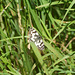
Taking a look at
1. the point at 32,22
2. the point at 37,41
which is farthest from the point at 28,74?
the point at 32,22

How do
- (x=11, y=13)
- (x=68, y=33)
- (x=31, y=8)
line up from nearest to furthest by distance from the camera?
(x=31, y=8), (x=11, y=13), (x=68, y=33)

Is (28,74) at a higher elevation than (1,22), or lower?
lower

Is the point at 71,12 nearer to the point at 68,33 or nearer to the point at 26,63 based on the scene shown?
the point at 68,33

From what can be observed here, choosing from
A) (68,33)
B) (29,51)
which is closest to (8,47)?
Result: (29,51)

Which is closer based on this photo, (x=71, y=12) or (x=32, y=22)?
(x=32, y=22)

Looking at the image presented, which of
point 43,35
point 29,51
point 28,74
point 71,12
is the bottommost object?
point 28,74

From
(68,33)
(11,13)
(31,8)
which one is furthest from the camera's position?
(68,33)

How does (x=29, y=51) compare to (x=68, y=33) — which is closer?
(x=29, y=51)

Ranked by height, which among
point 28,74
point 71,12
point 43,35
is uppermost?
point 71,12

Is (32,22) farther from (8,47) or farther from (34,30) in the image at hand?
(8,47)
